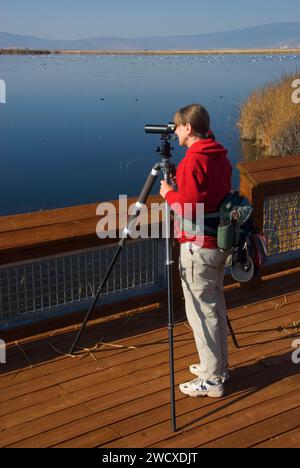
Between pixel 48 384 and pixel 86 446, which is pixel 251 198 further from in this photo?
pixel 86 446

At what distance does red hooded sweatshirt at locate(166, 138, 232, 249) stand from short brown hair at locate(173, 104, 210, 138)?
0.06 metres

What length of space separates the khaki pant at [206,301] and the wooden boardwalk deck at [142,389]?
24 centimetres

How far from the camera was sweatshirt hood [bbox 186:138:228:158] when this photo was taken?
292 cm

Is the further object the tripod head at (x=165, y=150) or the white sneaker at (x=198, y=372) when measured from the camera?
the white sneaker at (x=198, y=372)

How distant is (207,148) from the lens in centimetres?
292

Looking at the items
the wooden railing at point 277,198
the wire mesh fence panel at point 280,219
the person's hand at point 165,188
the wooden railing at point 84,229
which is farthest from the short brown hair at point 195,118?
the wire mesh fence panel at point 280,219

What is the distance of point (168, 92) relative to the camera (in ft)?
117

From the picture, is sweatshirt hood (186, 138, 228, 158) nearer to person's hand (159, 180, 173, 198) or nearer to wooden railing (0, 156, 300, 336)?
person's hand (159, 180, 173, 198)

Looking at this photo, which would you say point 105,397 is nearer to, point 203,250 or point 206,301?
point 206,301

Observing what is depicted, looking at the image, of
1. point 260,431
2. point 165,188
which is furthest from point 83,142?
point 260,431

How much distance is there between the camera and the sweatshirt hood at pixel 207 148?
9.57ft

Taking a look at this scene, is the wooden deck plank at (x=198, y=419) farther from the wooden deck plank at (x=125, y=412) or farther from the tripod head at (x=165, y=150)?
the tripod head at (x=165, y=150)

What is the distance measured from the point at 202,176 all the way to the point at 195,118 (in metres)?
0.28

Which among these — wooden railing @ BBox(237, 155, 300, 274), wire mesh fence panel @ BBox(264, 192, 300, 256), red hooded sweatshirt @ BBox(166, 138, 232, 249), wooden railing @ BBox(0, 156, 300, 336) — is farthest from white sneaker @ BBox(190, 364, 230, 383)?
wire mesh fence panel @ BBox(264, 192, 300, 256)
